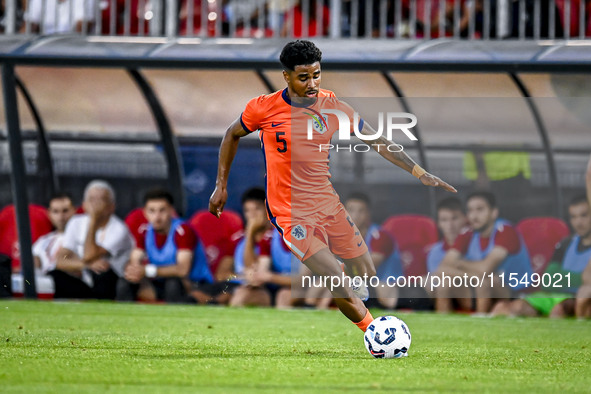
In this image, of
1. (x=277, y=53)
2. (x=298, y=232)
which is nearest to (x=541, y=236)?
(x=277, y=53)

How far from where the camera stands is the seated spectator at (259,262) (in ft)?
42.4

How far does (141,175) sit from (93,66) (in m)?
1.59

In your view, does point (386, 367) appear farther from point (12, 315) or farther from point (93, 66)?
point (93, 66)

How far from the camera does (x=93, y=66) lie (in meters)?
13.4

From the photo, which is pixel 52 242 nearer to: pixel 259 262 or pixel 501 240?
pixel 259 262

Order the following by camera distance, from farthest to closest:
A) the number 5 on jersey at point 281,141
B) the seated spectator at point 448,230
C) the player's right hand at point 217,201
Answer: the seated spectator at point 448,230 < the number 5 on jersey at point 281,141 < the player's right hand at point 217,201

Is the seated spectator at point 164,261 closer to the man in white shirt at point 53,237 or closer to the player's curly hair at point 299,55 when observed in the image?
the man in white shirt at point 53,237

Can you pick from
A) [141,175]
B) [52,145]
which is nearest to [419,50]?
[141,175]


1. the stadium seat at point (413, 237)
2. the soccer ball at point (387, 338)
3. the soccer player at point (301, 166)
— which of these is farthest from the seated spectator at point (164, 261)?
the soccer ball at point (387, 338)

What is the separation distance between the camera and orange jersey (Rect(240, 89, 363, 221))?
786 cm

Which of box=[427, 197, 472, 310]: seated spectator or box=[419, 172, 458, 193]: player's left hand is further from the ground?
box=[419, 172, 458, 193]: player's left hand

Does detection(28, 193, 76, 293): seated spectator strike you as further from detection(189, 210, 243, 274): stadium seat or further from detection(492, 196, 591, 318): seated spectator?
detection(492, 196, 591, 318): seated spectator

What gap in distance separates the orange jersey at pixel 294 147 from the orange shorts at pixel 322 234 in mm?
77

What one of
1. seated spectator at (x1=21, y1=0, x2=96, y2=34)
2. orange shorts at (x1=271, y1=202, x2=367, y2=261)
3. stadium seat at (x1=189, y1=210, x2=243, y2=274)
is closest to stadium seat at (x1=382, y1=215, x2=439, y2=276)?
stadium seat at (x1=189, y1=210, x2=243, y2=274)
